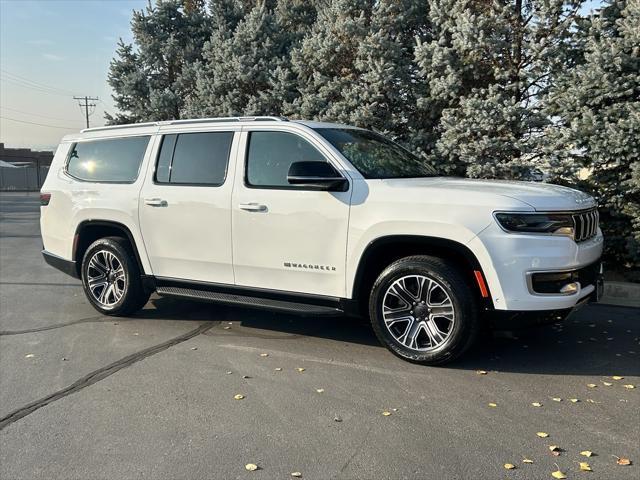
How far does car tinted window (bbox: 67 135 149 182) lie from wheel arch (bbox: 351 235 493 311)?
9.10 feet

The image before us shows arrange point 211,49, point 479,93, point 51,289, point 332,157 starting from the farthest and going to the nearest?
point 211,49 → point 479,93 → point 51,289 → point 332,157

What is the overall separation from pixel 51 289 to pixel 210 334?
133 inches

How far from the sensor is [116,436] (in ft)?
11.2

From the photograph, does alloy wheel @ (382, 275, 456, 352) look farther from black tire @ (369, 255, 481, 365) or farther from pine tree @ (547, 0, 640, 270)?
pine tree @ (547, 0, 640, 270)

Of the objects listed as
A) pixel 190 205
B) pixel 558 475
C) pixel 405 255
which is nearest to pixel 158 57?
pixel 190 205

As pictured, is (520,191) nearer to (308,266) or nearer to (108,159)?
(308,266)

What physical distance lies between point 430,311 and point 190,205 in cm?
247

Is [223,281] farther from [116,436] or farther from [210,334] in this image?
[116,436]

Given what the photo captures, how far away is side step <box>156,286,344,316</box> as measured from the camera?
15.7ft

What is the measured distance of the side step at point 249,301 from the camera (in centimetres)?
478

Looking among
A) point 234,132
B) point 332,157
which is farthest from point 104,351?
point 332,157

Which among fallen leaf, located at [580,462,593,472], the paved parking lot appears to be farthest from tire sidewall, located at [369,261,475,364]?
fallen leaf, located at [580,462,593,472]

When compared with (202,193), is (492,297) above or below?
below

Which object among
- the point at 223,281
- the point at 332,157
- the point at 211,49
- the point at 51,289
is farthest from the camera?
the point at 211,49
